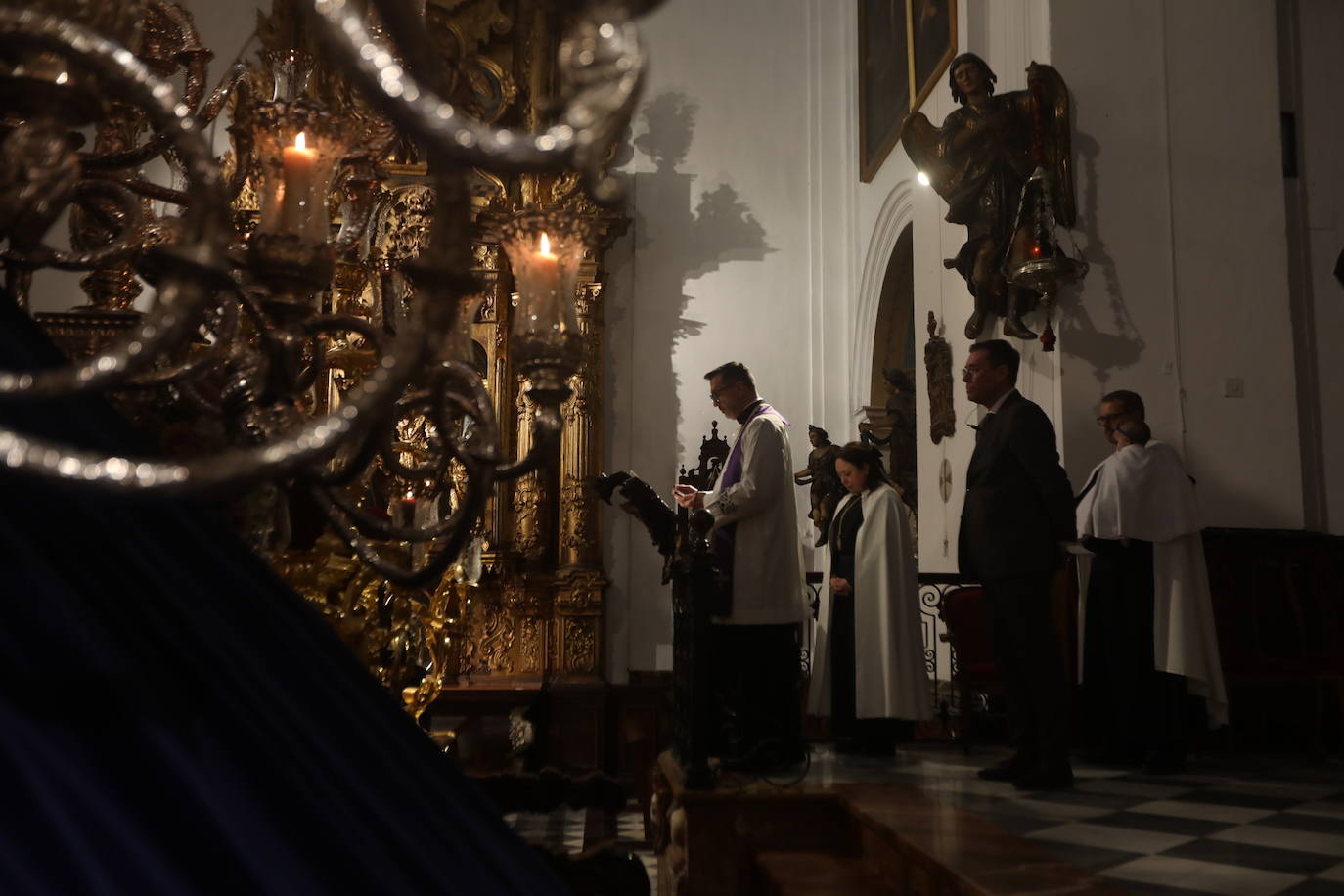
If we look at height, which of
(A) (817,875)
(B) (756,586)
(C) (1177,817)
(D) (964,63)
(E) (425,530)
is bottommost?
(A) (817,875)

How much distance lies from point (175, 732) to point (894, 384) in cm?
795

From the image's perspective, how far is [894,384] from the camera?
8.67 metres

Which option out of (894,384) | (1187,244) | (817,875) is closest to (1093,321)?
(1187,244)

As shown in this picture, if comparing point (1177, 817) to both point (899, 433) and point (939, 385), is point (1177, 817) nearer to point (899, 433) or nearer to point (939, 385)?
point (939, 385)

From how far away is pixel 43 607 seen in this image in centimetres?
110

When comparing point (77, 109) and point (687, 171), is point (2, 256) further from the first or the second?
point (687, 171)

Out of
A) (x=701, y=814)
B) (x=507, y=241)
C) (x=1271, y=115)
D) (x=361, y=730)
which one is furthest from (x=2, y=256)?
(x=1271, y=115)

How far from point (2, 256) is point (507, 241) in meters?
0.71

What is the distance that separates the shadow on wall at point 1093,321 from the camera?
18.9ft

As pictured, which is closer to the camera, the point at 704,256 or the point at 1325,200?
the point at 1325,200

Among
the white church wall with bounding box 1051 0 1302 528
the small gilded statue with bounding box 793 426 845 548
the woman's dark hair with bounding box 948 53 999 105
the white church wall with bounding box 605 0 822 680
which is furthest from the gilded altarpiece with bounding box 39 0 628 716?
the white church wall with bounding box 1051 0 1302 528

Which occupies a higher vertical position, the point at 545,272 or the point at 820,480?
the point at 820,480

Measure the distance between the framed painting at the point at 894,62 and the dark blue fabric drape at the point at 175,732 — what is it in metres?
A: 6.04

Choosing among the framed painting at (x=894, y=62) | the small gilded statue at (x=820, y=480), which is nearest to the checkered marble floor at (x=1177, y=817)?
the small gilded statue at (x=820, y=480)
